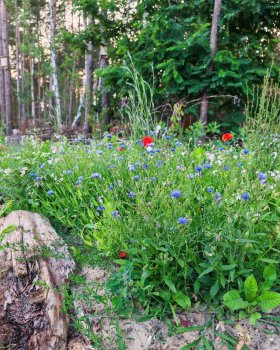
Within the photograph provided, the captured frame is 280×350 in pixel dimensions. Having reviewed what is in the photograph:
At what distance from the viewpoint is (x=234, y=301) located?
152 centimetres

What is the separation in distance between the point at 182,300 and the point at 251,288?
0.36 metres

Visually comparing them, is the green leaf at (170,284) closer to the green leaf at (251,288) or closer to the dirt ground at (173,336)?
the dirt ground at (173,336)

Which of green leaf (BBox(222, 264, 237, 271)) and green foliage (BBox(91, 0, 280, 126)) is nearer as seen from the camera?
green leaf (BBox(222, 264, 237, 271))

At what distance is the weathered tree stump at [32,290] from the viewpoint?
1.68 metres

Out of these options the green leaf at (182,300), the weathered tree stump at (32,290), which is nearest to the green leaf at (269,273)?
the green leaf at (182,300)

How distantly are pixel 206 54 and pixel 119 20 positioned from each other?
2.52 meters

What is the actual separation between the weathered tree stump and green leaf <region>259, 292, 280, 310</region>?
1096 mm

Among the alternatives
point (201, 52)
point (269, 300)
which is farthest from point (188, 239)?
point (201, 52)

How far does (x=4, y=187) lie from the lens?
2623 mm

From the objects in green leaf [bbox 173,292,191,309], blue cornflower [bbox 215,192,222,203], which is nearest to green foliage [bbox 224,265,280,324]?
green leaf [bbox 173,292,191,309]

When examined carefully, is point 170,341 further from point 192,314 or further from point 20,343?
point 20,343

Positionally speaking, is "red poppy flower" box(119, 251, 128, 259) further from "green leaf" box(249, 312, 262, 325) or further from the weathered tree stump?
"green leaf" box(249, 312, 262, 325)

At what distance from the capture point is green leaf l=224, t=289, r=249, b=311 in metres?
1.50

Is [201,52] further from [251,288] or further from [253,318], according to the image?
[253,318]
